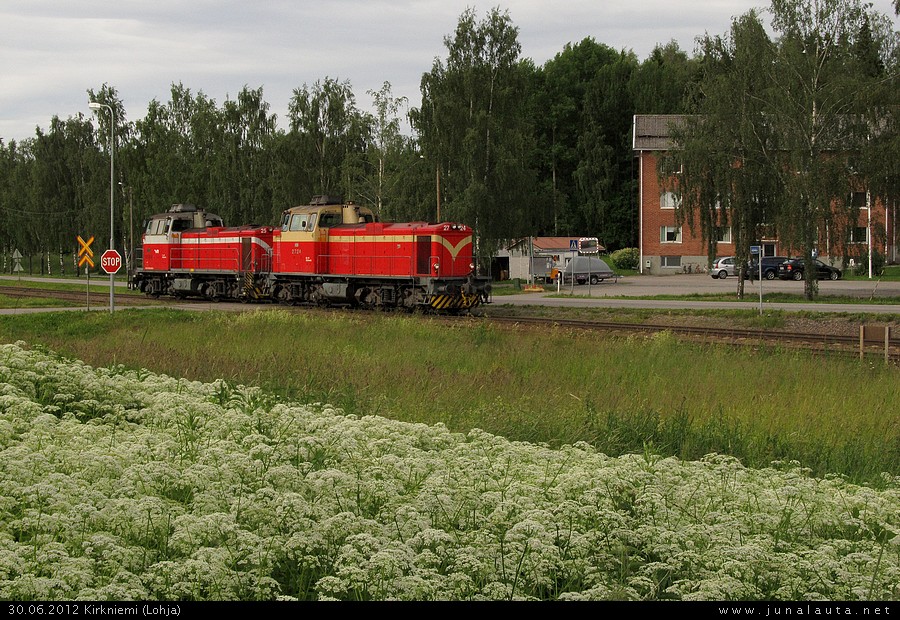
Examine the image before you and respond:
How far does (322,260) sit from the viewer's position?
3306 cm

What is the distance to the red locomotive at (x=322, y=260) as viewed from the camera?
29594mm

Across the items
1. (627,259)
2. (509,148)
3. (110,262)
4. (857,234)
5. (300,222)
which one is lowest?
(110,262)

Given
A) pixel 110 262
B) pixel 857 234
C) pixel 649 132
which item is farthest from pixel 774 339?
pixel 649 132

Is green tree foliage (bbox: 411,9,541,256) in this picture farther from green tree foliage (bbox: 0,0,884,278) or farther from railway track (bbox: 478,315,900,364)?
railway track (bbox: 478,315,900,364)

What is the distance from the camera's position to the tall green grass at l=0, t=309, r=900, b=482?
10.3 metres

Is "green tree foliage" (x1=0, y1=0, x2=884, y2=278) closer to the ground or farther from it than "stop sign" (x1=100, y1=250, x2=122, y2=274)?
farther from it

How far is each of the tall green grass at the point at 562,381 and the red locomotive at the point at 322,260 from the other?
5711mm

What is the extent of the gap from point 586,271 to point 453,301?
2897 centimetres

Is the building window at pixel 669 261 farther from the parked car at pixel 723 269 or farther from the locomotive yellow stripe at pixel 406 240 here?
the locomotive yellow stripe at pixel 406 240

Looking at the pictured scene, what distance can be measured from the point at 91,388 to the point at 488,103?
40713 millimetres

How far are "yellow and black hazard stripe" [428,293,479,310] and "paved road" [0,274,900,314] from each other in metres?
7.29

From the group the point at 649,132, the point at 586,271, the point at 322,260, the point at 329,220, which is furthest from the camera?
the point at 649,132

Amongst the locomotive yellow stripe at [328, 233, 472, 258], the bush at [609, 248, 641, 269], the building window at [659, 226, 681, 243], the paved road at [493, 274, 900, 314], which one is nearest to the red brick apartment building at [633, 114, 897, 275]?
the building window at [659, 226, 681, 243]

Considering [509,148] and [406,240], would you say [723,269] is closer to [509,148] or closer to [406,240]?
[509,148]
